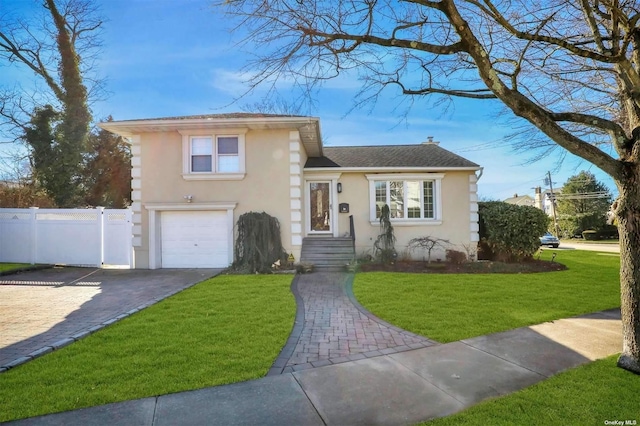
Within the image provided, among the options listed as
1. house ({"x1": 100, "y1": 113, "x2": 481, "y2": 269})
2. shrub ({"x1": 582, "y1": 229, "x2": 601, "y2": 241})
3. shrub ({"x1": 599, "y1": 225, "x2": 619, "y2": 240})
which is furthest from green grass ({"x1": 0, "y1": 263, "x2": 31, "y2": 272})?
shrub ({"x1": 599, "y1": 225, "x2": 619, "y2": 240})

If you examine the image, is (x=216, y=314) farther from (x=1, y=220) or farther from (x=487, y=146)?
(x=1, y=220)

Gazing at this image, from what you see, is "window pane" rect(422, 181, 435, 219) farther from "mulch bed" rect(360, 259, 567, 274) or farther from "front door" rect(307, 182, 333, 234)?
"front door" rect(307, 182, 333, 234)

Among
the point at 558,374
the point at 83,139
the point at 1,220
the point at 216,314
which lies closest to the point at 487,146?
the point at 558,374

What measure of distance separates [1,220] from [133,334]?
37.5 ft

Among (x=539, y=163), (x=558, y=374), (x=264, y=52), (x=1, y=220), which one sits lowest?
(x=558, y=374)

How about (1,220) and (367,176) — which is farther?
(367,176)

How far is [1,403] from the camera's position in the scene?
125 inches

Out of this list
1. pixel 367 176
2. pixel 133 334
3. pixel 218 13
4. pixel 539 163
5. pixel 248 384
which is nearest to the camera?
pixel 248 384

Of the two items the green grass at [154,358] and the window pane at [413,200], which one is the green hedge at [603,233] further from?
the green grass at [154,358]

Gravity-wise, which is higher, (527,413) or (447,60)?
(447,60)

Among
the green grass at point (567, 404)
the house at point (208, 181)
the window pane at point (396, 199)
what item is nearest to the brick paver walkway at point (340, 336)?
the green grass at point (567, 404)

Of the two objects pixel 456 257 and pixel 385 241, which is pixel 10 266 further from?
pixel 456 257

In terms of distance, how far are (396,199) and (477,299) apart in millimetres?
6766

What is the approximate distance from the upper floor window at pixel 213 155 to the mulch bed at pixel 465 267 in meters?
5.74
